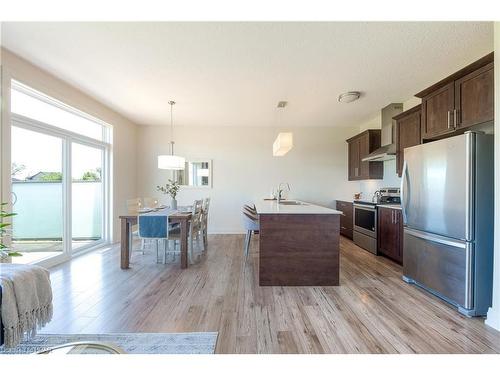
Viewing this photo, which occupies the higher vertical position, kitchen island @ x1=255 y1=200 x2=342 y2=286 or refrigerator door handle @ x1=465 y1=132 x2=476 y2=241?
refrigerator door handle @ x1=465 y1=132 x2=476 y2=241

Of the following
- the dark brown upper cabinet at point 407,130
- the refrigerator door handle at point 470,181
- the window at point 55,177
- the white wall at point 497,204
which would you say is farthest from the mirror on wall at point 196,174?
the white wall at point 497,204

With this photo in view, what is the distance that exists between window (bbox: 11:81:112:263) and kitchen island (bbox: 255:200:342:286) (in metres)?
3.15

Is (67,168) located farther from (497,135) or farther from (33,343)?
(497,135)

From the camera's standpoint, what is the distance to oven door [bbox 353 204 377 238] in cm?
426

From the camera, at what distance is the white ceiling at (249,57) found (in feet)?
7.59

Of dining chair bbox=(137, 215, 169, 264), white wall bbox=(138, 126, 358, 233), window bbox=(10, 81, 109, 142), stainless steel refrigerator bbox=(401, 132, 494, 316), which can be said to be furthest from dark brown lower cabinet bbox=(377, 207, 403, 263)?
window bbox=(10, 81, 109, 142)

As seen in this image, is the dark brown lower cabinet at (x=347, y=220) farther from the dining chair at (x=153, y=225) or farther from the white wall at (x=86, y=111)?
the white wall at (x=86, y=111)

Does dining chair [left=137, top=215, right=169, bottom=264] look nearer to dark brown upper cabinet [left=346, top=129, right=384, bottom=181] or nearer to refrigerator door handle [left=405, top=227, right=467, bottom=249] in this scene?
refrigerator door handle [left=405, top=227, right=467, bottom=249]

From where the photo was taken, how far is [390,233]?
3838mm

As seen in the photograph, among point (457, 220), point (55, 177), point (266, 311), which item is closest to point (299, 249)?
point (266, 311)

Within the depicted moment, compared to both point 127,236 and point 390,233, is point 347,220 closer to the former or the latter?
point 390,233

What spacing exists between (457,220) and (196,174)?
523cm

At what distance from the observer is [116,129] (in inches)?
203
